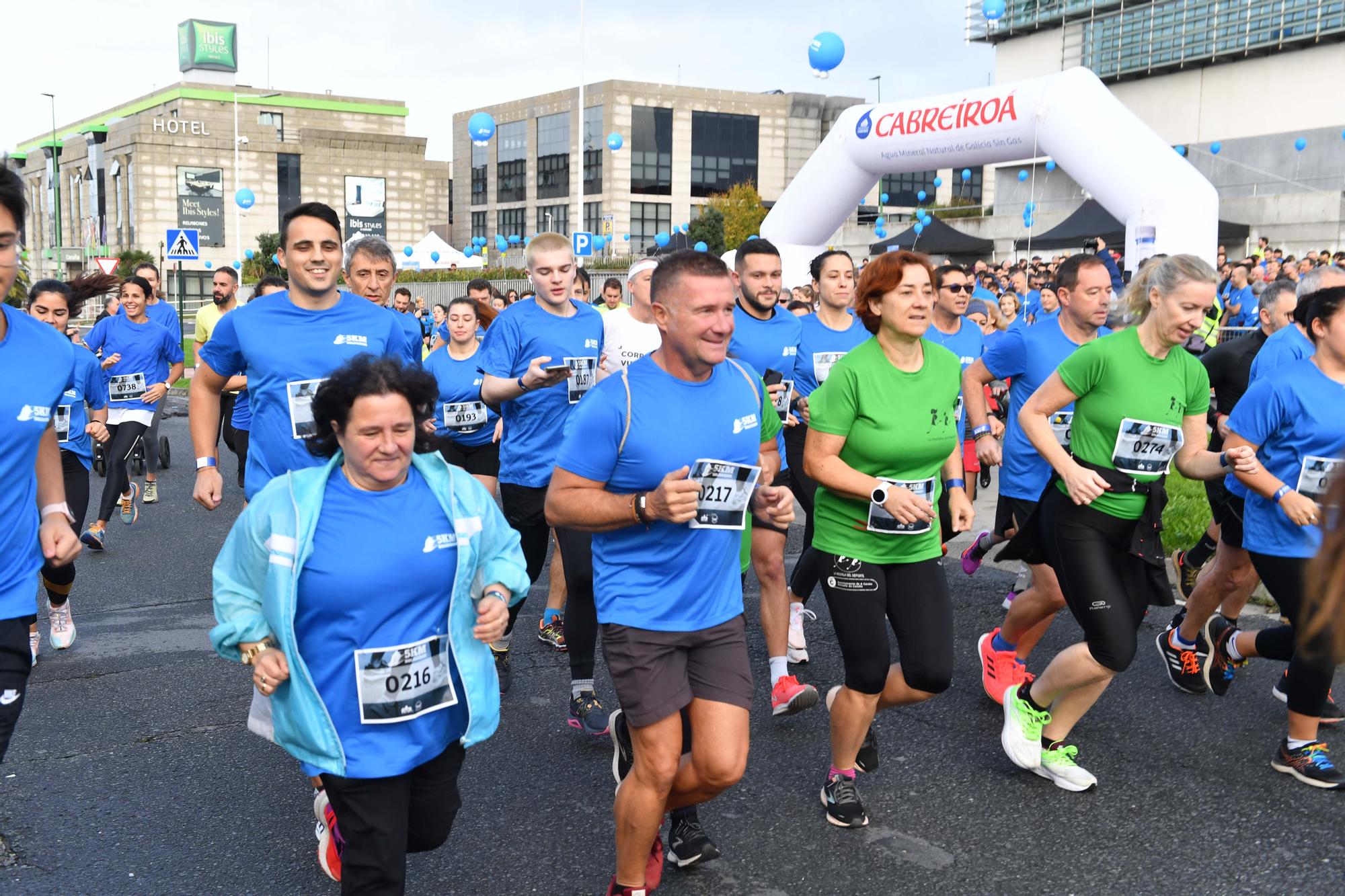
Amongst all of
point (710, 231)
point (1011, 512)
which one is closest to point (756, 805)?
point (1011, 512)

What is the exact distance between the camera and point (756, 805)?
4.37 m

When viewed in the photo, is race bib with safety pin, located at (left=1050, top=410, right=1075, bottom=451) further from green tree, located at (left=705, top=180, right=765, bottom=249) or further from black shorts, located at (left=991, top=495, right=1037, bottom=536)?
green tree, located at (left=705, top=180, right=765, bottom=249)

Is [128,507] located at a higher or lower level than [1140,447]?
lower

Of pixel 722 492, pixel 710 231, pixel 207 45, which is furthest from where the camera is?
pixel 207 45

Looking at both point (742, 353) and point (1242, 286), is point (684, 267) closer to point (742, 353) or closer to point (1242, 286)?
point (742, 353)

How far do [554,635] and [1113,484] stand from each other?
317 centimetres

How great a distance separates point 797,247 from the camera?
894 inches

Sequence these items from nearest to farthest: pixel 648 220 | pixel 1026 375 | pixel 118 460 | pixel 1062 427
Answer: pixel 1026 375, pixel 1062 427, pixel 118 460, pixel 648 220

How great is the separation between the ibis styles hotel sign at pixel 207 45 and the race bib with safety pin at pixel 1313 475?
4637 inches

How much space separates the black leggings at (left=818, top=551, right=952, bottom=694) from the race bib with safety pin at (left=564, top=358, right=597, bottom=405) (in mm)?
2065

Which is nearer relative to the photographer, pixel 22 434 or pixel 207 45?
pixel 22 434

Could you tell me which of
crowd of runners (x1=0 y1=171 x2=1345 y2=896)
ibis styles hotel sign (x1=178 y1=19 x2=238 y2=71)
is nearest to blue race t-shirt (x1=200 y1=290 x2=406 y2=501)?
crowd of runners (x1=0 y1=171 x2=1345 y2=896)

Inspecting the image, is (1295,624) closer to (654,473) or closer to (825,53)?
Result: (654,473)

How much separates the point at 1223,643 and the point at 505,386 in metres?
3.45
